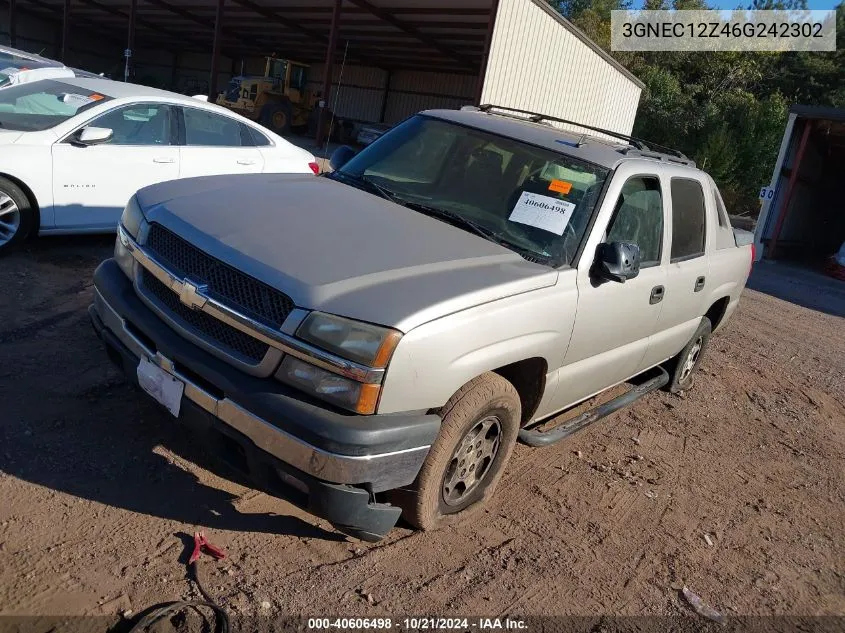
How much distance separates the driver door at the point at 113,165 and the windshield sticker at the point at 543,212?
14.2 ft

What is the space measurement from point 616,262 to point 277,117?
25.3 metres

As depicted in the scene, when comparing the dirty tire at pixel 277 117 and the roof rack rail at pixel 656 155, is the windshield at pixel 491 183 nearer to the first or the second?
the roof rack rail at pixel 656 155

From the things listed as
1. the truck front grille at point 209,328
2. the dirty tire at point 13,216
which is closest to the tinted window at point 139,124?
the dirty tire at point 13,216

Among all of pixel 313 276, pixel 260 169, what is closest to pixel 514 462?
pixel 313 276

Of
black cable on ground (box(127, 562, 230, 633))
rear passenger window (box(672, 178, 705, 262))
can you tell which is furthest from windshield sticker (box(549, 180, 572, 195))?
black cable on ground (box(127, 562, 230, 633))

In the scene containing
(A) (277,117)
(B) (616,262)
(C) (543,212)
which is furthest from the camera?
(A) (277,117)

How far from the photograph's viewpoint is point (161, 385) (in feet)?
10.2

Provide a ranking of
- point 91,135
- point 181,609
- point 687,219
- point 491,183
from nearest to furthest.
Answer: point 181,609 → point 491,183 → point 687,219 → point 91,135

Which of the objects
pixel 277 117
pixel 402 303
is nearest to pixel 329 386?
pixel 402 303

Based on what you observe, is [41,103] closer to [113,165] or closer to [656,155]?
[113,165]

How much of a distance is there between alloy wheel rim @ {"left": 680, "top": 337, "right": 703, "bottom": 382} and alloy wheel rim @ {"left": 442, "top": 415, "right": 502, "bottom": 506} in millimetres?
2943

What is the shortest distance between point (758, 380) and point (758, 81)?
1348 inches

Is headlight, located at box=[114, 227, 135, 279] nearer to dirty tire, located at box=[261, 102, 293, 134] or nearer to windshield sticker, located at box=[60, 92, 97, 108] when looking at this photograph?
windshield sticker, located at box=[60, 92, 97, 108]

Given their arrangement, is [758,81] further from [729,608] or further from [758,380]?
[729,608]
